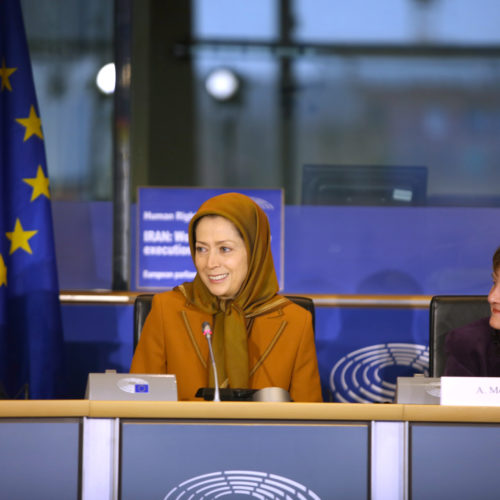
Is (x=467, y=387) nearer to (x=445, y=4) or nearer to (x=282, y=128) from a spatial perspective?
(x=282, y=128)

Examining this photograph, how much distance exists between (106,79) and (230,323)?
242cm

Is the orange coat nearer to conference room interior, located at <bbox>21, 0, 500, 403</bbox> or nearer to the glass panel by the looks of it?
conference room interior, located at <bbox>21, 0, 500, 403</bbox>

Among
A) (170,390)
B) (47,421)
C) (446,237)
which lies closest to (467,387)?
(170,390)

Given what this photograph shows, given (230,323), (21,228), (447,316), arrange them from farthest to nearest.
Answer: (21,228), (447,316), (230,323)

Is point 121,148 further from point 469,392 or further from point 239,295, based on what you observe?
point 469,392

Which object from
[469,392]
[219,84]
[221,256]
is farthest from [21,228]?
[219,84]

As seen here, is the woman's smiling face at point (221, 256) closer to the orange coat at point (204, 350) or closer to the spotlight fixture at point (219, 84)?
the orange coat at point (204, 350)

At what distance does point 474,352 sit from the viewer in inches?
91.4

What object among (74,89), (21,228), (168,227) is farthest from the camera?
(74,89)

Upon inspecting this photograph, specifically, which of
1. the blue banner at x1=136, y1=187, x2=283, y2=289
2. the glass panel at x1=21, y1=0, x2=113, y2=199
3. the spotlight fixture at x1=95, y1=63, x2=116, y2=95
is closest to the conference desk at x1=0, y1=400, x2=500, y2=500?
the blue banner at x1=136, y1=187, x2=283, y2=289

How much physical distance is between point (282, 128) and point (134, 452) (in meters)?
3.46

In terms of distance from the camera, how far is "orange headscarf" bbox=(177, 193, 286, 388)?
7.09ft

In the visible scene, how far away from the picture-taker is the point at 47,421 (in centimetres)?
147

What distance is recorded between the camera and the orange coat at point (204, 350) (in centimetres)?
221
